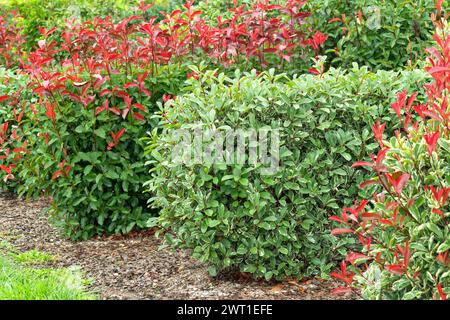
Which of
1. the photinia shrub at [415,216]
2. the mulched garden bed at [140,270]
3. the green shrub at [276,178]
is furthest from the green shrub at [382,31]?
the photinia shrub at [415,216]

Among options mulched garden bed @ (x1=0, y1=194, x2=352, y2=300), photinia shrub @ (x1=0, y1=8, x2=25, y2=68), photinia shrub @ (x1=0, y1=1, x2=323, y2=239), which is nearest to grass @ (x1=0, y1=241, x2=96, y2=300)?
mulched garden bed @ (x1=0, y1=194, x2=352, y2=300)

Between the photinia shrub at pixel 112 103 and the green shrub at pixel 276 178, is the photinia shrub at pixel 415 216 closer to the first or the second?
the green shrub at pixel 276 178

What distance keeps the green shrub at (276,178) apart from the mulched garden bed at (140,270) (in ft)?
0.40

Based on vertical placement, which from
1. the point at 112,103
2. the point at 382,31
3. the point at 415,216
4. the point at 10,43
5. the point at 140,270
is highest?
the point at 10,43

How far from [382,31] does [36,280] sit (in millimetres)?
3398

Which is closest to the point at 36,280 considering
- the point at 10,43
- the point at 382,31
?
the point at 382,31

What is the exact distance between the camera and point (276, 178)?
4.29 meters

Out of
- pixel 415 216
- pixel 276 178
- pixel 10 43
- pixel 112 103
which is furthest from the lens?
pixel 10 43

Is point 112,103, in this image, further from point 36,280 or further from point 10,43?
point 10,43

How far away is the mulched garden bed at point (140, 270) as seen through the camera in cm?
437

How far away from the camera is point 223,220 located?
420cm

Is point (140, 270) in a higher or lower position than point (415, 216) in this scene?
lower

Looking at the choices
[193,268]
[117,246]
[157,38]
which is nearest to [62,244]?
[117,246]

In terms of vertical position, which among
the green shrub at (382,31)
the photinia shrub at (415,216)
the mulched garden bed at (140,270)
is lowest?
the mulched garden bed at (140,270)
